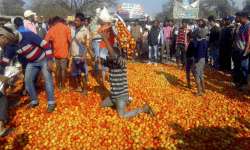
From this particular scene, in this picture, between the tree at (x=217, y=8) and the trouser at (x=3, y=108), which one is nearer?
the trouser at (x=3, y=108)

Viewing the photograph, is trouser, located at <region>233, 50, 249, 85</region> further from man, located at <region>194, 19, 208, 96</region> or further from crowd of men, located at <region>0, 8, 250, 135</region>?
man, located at <region>194, 19, 208, 96</region>

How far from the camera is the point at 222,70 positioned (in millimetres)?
16250

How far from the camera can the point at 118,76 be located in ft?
27.5

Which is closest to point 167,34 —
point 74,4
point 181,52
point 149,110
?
point 181,52

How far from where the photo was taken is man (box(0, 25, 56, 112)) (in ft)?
27.8

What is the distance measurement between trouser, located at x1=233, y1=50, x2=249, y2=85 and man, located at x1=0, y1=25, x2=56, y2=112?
6470 millimetres

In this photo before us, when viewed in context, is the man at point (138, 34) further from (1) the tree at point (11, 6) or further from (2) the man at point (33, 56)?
(1) the tree at point (11, 6)

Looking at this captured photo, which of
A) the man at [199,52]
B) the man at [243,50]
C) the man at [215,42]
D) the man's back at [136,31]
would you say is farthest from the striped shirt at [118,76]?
the man's back at [136,31]

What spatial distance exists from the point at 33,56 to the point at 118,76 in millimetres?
2149

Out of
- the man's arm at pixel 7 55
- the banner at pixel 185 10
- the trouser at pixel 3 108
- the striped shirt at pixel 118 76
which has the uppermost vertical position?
the banner at pixel 185 10

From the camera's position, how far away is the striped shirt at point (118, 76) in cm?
819

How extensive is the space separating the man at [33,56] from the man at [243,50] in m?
6.33

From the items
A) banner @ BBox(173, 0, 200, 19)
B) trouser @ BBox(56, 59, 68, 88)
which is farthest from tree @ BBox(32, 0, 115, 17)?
trouser @ BBox(56, 59, 68, 88)

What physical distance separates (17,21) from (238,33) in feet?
23.2
